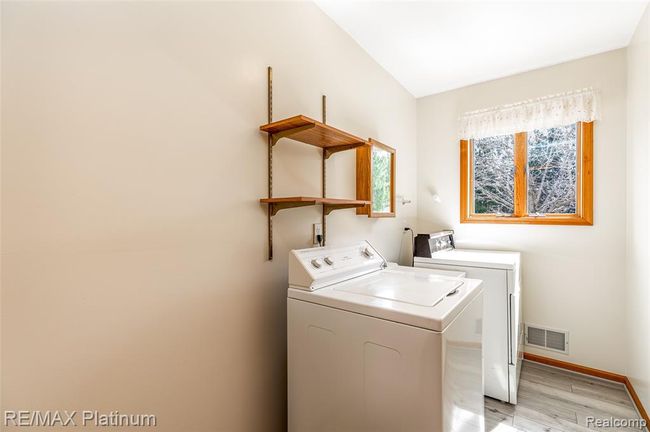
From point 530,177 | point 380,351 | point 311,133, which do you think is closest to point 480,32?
point 530,177

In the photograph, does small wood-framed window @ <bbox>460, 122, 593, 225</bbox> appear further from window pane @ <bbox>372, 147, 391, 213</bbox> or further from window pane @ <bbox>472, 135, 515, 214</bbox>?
window pane @ <bbox>372, 147, 391, 213</bbox>

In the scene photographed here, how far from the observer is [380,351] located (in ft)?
3.50

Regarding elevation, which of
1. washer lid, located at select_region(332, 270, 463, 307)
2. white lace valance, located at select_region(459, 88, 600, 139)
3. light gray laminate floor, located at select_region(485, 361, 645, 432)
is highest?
white lace valance, located at select_region(459, 88, 600, 139)

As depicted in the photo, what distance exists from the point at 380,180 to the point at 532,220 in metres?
1.42

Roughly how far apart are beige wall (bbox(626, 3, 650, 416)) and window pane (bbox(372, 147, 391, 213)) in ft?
5.06

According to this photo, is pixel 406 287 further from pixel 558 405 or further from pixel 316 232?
pixel 558 405

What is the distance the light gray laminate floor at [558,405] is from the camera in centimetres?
184

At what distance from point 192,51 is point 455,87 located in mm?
2573

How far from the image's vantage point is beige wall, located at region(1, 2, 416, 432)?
79cm

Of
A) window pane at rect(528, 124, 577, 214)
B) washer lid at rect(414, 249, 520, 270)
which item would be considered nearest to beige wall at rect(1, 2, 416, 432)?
washer lid at rect(414, 249, 520, 270)

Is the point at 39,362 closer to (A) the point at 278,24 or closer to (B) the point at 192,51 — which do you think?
(B) the point at 192,51

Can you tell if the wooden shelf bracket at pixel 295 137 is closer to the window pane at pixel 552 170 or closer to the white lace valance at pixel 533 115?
the white lace valance at pixel 533 115

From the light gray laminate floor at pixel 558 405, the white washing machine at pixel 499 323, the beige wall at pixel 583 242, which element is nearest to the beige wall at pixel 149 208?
the white washing machine at pixel 499 323

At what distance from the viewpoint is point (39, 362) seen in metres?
0.80
